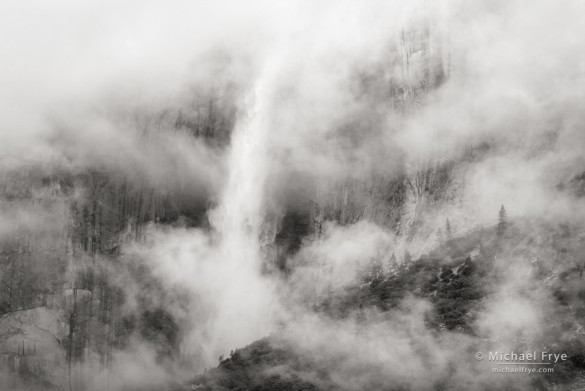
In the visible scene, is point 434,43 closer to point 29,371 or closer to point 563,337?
point 563,337

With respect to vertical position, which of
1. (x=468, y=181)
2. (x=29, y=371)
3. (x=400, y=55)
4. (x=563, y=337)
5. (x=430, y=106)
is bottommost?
(x=29, y=371)

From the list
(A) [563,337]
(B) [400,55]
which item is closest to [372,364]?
(A) [563,337]

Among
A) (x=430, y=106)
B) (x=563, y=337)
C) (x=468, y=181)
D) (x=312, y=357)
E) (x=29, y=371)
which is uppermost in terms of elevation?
(x=430, y=106)

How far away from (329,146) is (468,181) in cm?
4269

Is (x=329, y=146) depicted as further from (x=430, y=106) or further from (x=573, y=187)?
(x=573, y=187)

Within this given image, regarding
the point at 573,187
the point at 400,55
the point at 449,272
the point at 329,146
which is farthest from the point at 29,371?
the point at 573,187

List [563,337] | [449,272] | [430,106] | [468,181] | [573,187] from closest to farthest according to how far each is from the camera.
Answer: [563,337] < [573,187] < [449,272] < [468,181] < [430,106]

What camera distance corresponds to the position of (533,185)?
6019 inches

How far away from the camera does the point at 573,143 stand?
151500 mm

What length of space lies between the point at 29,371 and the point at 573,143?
5910 inches

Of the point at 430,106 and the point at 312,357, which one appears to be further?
the point at 430,106

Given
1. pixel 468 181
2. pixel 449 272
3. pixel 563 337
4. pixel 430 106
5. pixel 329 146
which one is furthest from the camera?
pixel 329 146

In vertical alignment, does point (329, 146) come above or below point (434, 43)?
below

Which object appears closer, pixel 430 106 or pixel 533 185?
pixel 533 185
